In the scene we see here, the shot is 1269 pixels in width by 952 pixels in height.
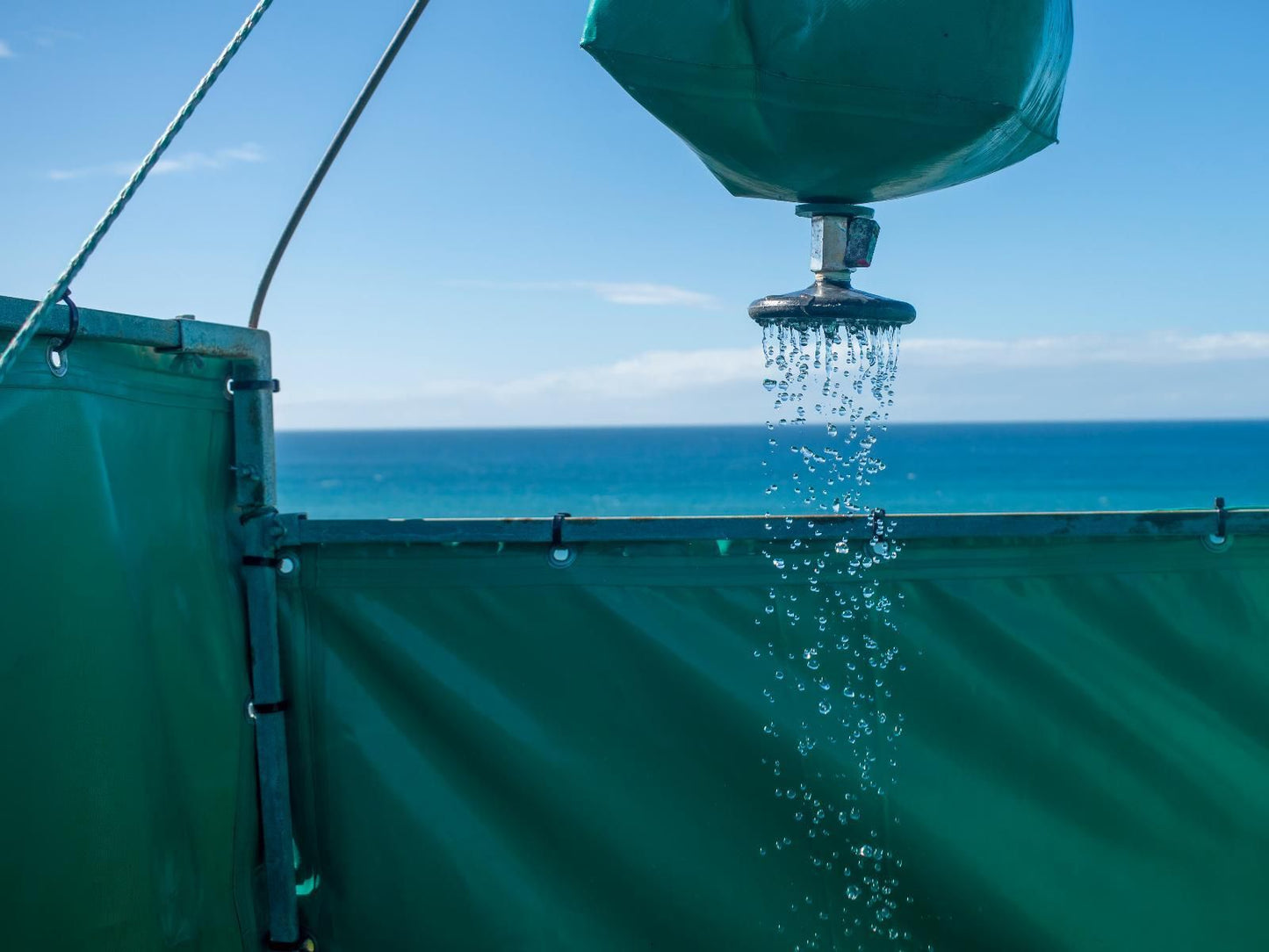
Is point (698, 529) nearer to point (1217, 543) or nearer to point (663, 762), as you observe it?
point (663, 762)

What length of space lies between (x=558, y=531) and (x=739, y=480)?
278 feet

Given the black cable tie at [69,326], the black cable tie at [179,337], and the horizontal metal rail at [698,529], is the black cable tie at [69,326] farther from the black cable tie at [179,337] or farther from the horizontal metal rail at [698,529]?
the horizontal metal rail at [698,529]

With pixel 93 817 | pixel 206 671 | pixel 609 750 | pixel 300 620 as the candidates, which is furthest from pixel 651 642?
pixel 93 817

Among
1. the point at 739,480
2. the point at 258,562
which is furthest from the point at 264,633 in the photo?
the point at 739,480

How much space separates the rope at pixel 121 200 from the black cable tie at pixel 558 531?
3.47ft

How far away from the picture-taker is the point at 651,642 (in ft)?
7.80

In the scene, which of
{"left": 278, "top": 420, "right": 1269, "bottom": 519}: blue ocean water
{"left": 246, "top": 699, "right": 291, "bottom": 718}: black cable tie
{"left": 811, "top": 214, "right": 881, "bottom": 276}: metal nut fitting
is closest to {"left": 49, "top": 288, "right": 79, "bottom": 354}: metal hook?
{"left": 246, "top": 699, "right": 291, "bottom": 718}: black cable tie

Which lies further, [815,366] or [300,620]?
[300,620]

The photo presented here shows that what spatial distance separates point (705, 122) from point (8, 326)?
3.74 ft

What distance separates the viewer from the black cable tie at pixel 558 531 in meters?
2.31

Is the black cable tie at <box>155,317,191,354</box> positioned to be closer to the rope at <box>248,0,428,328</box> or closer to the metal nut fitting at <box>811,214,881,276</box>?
the rope at <box>248,0,428,328</box>

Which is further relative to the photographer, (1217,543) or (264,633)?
(1217,543)

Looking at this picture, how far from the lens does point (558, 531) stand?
234 centimetres

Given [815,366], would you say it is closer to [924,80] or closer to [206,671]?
[924,80]
